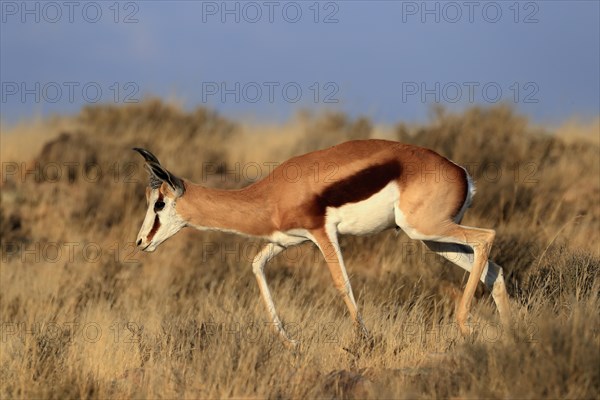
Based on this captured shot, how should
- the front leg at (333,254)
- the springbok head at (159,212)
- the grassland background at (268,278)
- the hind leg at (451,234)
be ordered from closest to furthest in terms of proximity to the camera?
the grassland background at (268,278)
the hind leg at (451,234)
the front leg at (333,254)
the springbok head at (159,212)

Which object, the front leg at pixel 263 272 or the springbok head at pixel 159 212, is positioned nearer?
the springbok head at pixel 159 212

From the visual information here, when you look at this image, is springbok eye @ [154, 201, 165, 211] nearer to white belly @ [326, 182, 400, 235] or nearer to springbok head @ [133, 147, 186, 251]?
springbok head @ [133, 147, 186, 251]

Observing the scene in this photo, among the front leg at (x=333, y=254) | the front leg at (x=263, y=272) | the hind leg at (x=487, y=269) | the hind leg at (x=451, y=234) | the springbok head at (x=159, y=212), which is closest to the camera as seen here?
the hind leg at (x=451, y=234)

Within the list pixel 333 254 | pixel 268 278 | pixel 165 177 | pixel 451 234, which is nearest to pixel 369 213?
pixel 333 254

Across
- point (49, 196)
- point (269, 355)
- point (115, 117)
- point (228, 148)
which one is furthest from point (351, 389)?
point (115, 117)

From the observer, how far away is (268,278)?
12586 mm

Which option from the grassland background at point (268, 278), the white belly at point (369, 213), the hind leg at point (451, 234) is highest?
the white belly at point (369, 213)

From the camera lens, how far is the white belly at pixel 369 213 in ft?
27.4

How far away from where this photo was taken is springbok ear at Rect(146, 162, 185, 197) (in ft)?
27.9

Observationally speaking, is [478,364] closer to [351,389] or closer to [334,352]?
[351,389]

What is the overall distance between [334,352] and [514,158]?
10.1m

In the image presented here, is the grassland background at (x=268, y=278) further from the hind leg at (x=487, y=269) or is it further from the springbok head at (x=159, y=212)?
the springbok head at (x=159, y=212)

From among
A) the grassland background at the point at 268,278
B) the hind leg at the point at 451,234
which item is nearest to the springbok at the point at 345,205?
the hind leg at the point at 451,234

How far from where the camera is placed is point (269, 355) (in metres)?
6.86
